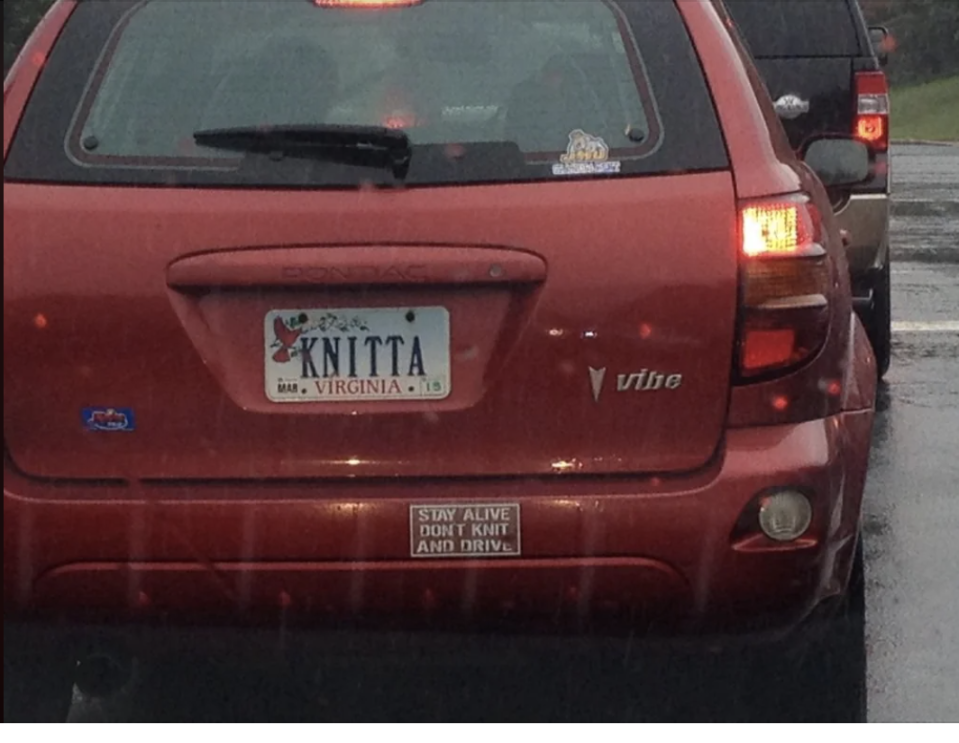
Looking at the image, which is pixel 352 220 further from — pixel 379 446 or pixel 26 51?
pixel 26 51

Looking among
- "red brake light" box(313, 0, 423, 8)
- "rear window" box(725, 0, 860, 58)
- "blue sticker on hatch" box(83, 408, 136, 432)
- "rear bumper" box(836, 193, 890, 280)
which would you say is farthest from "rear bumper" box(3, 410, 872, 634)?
"rear window" box(725, 0, 860, 58)

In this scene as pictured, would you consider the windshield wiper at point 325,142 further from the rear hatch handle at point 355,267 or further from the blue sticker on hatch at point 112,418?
the blue sticker on hatch at point 112,418

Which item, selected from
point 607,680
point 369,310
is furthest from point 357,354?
point 607,680

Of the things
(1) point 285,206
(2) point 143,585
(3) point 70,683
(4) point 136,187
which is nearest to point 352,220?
(1) point 285,206

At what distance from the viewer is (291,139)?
13.0 feet

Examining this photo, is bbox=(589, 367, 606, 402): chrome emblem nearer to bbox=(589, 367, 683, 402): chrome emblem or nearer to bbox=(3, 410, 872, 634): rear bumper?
bbox=(589, 367, 683, 402): chrome emblem

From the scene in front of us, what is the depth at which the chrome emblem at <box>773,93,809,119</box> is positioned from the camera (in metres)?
9.91

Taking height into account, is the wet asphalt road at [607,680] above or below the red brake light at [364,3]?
below

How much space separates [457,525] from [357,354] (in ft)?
1.13

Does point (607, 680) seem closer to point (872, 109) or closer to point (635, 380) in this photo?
point (635, 380)

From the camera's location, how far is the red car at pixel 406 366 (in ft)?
12.7

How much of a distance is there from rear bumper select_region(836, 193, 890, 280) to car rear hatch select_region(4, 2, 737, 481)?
546cm

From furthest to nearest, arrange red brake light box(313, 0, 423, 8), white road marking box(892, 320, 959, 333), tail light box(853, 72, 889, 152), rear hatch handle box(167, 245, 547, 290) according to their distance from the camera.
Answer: white road marking box(892, 320, 959, 333), tail light box(853, 72, 889, 152), red brake light box(313, 0, 423, 8), rear hatch handle box(167, 245, 547, 290)

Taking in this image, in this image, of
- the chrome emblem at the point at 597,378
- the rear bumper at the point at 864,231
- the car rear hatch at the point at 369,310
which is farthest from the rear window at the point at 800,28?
the chrome emblem at the point at 597,378
